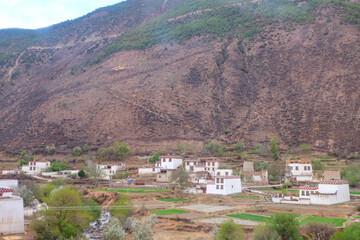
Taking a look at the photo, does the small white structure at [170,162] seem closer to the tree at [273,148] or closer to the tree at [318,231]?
the tree at [273,148]

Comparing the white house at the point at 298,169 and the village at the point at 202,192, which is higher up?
the white house at the point at 298,169

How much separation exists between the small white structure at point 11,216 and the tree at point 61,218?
1.06 m

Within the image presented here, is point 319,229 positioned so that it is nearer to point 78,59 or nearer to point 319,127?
point 319,127

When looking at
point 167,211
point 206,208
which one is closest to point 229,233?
point 206,208

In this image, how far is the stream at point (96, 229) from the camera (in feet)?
87.4

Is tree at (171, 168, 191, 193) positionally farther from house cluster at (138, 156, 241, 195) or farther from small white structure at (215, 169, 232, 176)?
small white structure at (215, 169, 232, 176)

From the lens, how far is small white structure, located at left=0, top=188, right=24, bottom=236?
22.7 m

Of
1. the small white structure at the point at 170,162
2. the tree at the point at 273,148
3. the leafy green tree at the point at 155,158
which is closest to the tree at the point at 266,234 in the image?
the small white structure at the point at 170,162

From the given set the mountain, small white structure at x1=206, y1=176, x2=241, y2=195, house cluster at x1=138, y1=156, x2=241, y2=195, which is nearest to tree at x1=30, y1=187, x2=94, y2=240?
small white structure at x1=206, y1=176, x2=241, y2=195

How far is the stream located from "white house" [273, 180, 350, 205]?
41.5ft

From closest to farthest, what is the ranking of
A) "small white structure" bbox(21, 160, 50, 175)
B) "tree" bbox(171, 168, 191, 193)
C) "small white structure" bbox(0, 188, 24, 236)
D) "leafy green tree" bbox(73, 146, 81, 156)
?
"small white structure" bbox(0, 188, 24, 236) < "tree" bbox(171, 168, 191, 193) < "small white structure" bbox(21, 160, 50, 175) < "leafy green tree" bbox(73, 146, 81, 156)

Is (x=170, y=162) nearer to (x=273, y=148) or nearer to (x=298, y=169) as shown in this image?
(x=298, y=169)

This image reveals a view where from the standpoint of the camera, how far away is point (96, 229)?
28766mm

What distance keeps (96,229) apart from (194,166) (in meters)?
18.3
